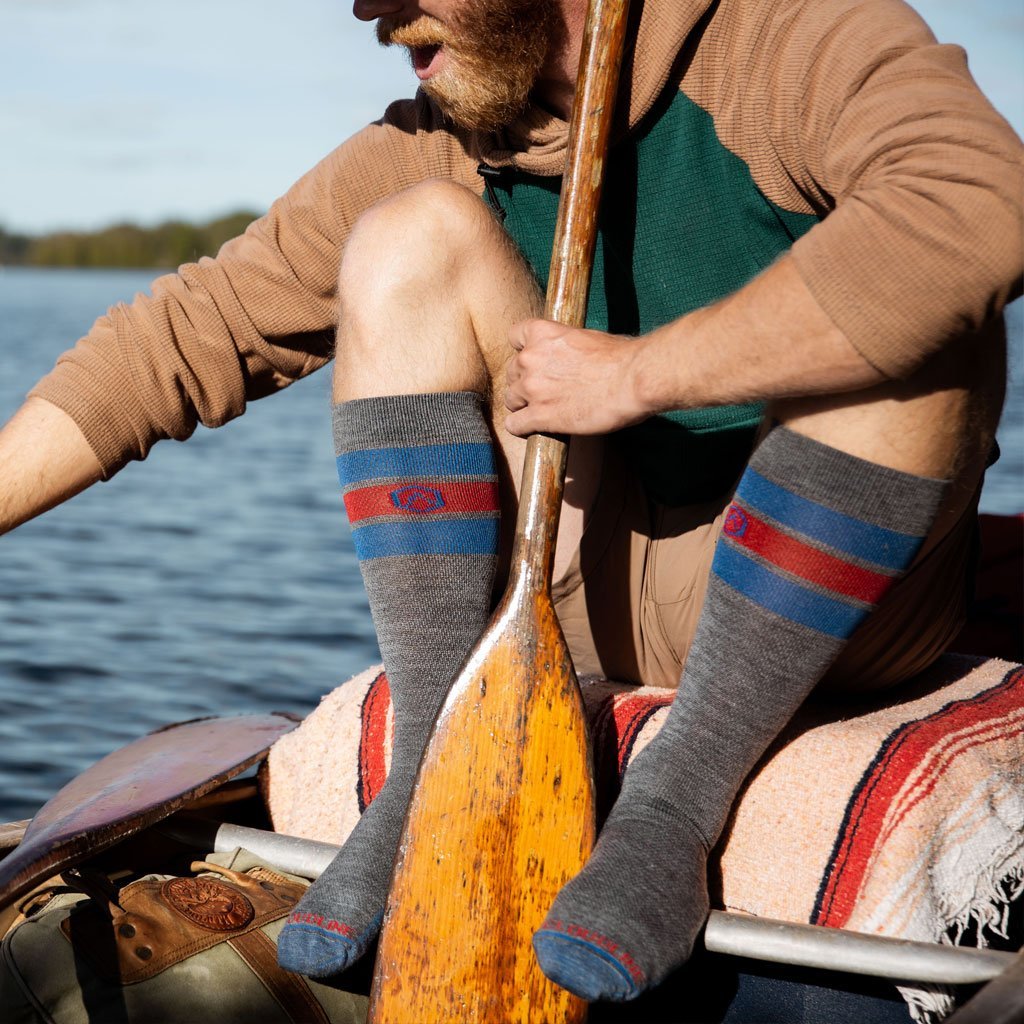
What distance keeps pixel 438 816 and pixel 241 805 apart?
0.71m

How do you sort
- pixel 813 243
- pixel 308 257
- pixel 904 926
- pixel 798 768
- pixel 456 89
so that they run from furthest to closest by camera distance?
pixel 308 257, pixel 456 89, pixel 798 768, pixel 904 926, pixel 813 243

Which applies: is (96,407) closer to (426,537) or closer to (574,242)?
(426,537)

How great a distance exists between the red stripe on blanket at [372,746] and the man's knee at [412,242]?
580mm

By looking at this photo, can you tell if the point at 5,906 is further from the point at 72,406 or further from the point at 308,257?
the point at 308,257

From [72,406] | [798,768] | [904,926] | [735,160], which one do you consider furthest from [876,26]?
[72,406]

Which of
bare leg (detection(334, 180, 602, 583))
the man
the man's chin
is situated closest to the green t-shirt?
the man

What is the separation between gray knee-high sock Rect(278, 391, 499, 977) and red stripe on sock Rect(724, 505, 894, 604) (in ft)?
1.28

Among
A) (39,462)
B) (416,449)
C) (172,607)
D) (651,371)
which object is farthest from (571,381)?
(172,607)

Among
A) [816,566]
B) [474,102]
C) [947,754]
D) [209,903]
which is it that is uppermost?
[474,102]

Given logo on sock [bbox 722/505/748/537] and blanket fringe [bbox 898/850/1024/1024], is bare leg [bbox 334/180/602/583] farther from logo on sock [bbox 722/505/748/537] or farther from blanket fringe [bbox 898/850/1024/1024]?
blanket fringe [bbox 898/850/1024/1024]

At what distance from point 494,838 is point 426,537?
1.26 feet

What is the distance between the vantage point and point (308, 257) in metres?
2.17

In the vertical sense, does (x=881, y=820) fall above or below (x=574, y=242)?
below

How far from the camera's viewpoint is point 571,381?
1669mm
